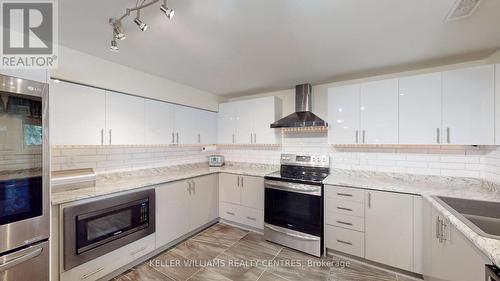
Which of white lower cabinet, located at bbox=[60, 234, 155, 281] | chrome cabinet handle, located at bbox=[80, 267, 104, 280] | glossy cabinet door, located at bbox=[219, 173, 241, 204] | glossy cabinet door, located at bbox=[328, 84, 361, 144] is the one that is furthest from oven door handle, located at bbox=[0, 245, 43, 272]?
glossy cabinet door, located at bbox=[328, 84, 361, 144]

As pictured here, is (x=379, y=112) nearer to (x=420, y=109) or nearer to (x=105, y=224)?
(x=420, y=109)

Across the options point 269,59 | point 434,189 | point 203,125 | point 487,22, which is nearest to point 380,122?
point 434,189

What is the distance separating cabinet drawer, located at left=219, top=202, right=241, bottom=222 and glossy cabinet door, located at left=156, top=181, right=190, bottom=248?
67 cm

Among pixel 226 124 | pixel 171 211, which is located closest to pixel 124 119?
pixel 171 211

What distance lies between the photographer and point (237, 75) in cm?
268

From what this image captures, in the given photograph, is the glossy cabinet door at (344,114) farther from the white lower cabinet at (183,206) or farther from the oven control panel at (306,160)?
the white lower cabinet at (183,206)

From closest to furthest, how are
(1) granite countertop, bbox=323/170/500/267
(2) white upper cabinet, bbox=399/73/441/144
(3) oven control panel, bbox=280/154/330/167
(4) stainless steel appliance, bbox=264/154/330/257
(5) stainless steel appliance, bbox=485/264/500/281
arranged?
(5) stainless steel appliance, bbox=485/264/500/281 → (1) granite countertop, bbox=323/170/500/267 → (2) white upper cabinet, bbox=399/73/441/144 → (4) stainless steel appliance, bbox=264/154/330/257 → (3) oven control panel, bbox=280/154/330/167

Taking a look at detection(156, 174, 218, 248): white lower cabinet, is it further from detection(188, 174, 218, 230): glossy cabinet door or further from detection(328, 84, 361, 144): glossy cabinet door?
detection(328, 84, 361, 144): glossy cabinet door

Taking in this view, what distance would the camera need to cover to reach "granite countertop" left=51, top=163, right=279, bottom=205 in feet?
5.83

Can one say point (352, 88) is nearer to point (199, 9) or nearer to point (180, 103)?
point (199, 9)

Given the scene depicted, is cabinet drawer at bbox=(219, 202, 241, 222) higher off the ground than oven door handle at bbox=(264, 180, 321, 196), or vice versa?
oven door handle at bbox=(264, 180, 321, 196)

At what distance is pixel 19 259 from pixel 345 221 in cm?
281

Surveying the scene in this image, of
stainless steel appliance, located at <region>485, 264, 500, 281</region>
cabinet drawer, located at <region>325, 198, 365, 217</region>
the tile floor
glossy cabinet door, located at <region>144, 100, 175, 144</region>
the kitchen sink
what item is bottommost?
the tile floor

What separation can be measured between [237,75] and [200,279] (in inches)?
96.3
